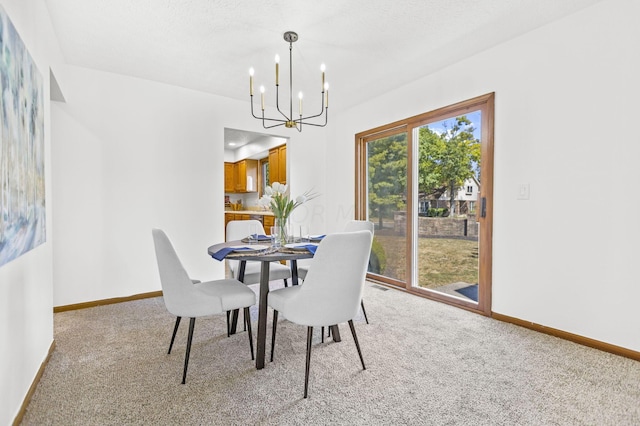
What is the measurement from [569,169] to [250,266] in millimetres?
2684

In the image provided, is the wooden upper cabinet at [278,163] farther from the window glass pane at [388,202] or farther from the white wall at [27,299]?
the white wall at [27,299]

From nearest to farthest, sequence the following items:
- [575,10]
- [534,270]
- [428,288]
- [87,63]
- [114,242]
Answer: [575,10] < [534,270] < [87,63] < [114,242] < [428,288]

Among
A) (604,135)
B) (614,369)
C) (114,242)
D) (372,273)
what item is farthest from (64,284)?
(604,135)

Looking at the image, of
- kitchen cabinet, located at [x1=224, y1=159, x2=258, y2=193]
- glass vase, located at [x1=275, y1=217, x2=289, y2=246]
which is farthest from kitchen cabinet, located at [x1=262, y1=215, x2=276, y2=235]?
glass vase, located at [x1=275, y1=217, x2=289, y2=246]

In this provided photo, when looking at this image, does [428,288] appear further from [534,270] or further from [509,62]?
[509,62]

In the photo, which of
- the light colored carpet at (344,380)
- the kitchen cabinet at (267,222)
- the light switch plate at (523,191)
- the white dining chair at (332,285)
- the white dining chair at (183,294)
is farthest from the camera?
the kitchen cabinet at (267,222)

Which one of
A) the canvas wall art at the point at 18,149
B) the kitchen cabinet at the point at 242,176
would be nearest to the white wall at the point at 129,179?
the canvas wall art at the point at 18,149

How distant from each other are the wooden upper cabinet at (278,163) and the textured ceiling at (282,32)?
1.97 m

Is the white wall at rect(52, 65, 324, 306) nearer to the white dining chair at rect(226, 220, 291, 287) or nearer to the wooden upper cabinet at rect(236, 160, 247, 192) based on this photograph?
the white dining chair at rect(226, 220, 291, 287)

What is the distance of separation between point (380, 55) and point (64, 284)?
3737mm

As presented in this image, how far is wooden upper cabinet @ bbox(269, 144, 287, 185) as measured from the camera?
5445 millimetres

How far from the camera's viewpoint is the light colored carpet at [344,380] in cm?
157

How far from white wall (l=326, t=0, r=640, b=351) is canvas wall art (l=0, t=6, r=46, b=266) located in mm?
3260

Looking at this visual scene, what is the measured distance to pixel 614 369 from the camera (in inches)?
79.0
